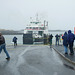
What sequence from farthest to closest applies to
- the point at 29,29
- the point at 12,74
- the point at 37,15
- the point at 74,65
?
the point at 37,15 < the point at 29,29 < the point at 74,65 < the point at 12,74

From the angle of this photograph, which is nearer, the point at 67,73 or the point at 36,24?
the point at 67,73

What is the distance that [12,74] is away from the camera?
5320mm

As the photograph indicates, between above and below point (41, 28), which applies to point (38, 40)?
below

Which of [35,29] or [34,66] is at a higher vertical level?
[35,29]

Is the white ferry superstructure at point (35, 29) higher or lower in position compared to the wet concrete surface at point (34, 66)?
higher

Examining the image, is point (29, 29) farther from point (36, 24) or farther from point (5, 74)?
point (5, 74)

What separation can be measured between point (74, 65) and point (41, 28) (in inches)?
1472

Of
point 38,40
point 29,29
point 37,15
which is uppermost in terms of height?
point 37,15

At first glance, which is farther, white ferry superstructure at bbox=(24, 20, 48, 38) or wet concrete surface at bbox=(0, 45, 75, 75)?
white ferry superstructure at bbox=(24, 20, 48, 38)

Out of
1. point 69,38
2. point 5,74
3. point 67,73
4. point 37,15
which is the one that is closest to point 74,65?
point 67,73

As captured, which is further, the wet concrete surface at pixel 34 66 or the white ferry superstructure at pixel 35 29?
the white ferry superstructure at pixel 35 29

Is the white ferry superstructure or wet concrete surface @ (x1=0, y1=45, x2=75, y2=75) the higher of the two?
the white ferry superstructure

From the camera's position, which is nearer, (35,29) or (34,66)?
(34,66)

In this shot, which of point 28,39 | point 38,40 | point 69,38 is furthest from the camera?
point 38,40
